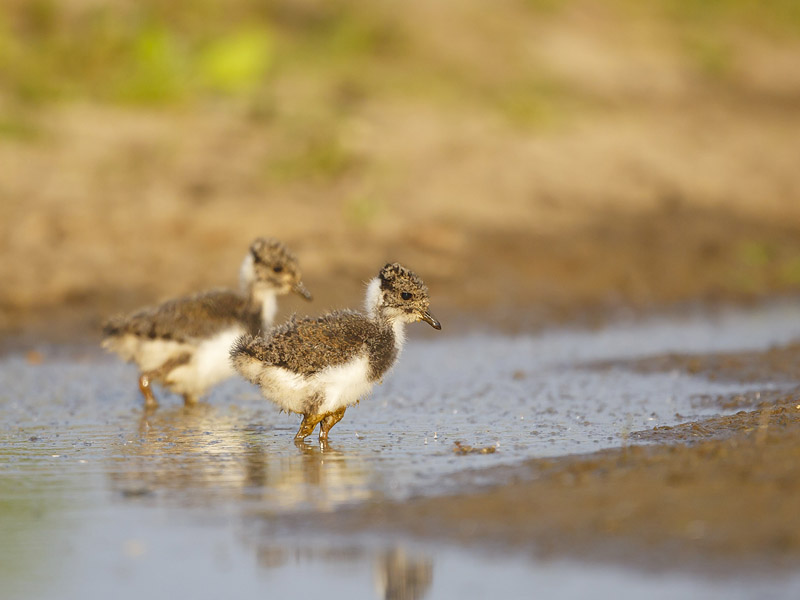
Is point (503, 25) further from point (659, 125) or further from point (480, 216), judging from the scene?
point (480, 216)

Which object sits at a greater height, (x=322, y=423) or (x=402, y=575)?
(x=322, y=423)

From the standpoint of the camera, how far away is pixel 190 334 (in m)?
9.68

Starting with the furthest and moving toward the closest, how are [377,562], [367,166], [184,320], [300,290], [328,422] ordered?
[367,166]
[300,290]
[184,320]
[328,422]
[377,562]

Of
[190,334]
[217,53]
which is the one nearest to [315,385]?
[190,334]

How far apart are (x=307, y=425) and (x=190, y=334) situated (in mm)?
1844

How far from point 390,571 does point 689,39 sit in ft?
63.0

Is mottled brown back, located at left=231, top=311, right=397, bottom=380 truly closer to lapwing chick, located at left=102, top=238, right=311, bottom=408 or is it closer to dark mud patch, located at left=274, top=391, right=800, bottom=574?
lapwing chick, located at left=102, top=238, right=311, bottom=408

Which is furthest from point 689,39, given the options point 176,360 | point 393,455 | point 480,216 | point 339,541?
point 339,541

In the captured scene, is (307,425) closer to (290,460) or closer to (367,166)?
(290,460)

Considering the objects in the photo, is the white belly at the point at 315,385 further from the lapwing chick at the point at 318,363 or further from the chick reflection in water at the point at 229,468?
the chick reflection in water at the point at 229,468

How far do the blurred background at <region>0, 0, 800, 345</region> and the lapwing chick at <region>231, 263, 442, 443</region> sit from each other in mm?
4230

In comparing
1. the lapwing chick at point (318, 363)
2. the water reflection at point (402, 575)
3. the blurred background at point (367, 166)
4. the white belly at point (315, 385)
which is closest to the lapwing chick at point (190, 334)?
the lapwing chick at point (318, 363)

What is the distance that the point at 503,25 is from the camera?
20.3 meters

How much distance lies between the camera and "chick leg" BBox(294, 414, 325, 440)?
8.16 meters
